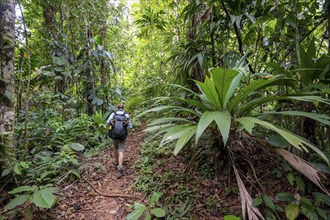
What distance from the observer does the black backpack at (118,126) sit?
155 inches

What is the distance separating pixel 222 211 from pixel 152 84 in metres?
5.61

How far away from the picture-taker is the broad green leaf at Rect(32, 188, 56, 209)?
229 centimetres

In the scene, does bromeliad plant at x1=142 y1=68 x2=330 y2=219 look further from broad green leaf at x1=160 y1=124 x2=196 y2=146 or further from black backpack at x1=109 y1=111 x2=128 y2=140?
black backpack at x1=109 y1=111 x2=128 y2=140

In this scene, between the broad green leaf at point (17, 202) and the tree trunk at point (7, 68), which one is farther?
the tree trunk at point (7, 68)

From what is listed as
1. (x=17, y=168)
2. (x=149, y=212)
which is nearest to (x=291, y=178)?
(x=149, y=212)

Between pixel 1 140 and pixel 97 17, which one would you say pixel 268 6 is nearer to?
pixel 1 140

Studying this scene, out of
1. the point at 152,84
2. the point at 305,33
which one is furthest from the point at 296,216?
the point at 152,84

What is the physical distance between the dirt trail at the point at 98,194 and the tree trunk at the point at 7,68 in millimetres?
1159

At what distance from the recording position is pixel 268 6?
115 inches

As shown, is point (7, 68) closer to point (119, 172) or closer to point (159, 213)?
point (119, 172)

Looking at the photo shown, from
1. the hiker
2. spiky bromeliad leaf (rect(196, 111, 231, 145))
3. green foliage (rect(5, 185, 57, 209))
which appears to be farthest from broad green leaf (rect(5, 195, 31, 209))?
spiky bromeliad leaf (rect(196, 111, 231, 145))

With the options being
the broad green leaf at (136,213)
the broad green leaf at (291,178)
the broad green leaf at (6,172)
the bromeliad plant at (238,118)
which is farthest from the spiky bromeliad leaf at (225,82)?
the broad green leaf at (6,172)

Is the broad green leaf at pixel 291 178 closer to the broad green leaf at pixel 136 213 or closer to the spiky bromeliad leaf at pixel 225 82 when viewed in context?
the spiky bromeliad leaf at pixel 225 82

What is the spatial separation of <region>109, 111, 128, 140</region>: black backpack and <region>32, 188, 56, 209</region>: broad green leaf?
5.17 ft
